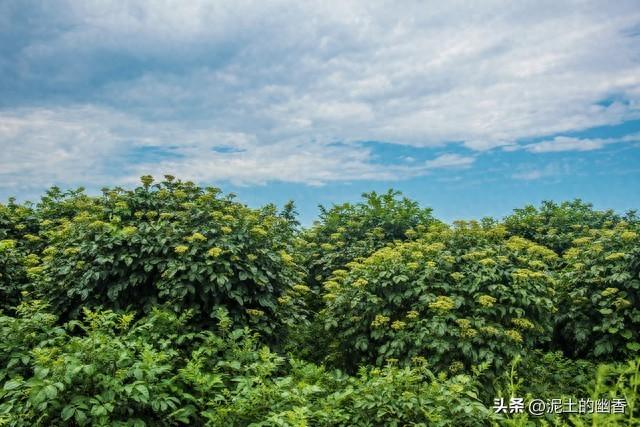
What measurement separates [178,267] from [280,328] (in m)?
1.25

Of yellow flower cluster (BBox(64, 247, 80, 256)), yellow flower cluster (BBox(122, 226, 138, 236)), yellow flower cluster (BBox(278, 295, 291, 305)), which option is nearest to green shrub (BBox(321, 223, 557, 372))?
yellow flower cluster (BBox(278, 295, 291, 305))

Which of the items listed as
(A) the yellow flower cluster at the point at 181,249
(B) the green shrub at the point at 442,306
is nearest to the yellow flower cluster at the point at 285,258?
(B) the green shrub at the point at 442,306

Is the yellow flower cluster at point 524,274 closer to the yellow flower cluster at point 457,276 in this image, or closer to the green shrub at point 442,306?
the green shrub at point 442,306

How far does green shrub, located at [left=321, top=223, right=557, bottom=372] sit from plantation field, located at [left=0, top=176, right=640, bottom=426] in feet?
0.07

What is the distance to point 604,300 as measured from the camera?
5.90m

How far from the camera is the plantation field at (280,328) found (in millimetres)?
3742

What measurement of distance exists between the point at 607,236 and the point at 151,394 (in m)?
5.51

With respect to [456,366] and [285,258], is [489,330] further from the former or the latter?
[285,258]

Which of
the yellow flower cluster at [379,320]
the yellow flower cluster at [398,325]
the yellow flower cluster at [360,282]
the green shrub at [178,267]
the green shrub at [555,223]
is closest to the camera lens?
the yellow flower cluster at [398,325]

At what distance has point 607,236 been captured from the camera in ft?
21.5

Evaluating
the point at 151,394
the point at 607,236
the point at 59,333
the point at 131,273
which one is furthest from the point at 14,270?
the point at 607,236

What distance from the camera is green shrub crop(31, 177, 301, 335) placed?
16.9ft

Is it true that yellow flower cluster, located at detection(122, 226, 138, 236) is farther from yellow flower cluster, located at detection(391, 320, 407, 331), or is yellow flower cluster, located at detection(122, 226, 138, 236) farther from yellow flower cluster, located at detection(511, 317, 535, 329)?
yellow flower cluster, located at detection(511, 317, 535, 329)

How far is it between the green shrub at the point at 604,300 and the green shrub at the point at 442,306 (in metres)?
0.56
